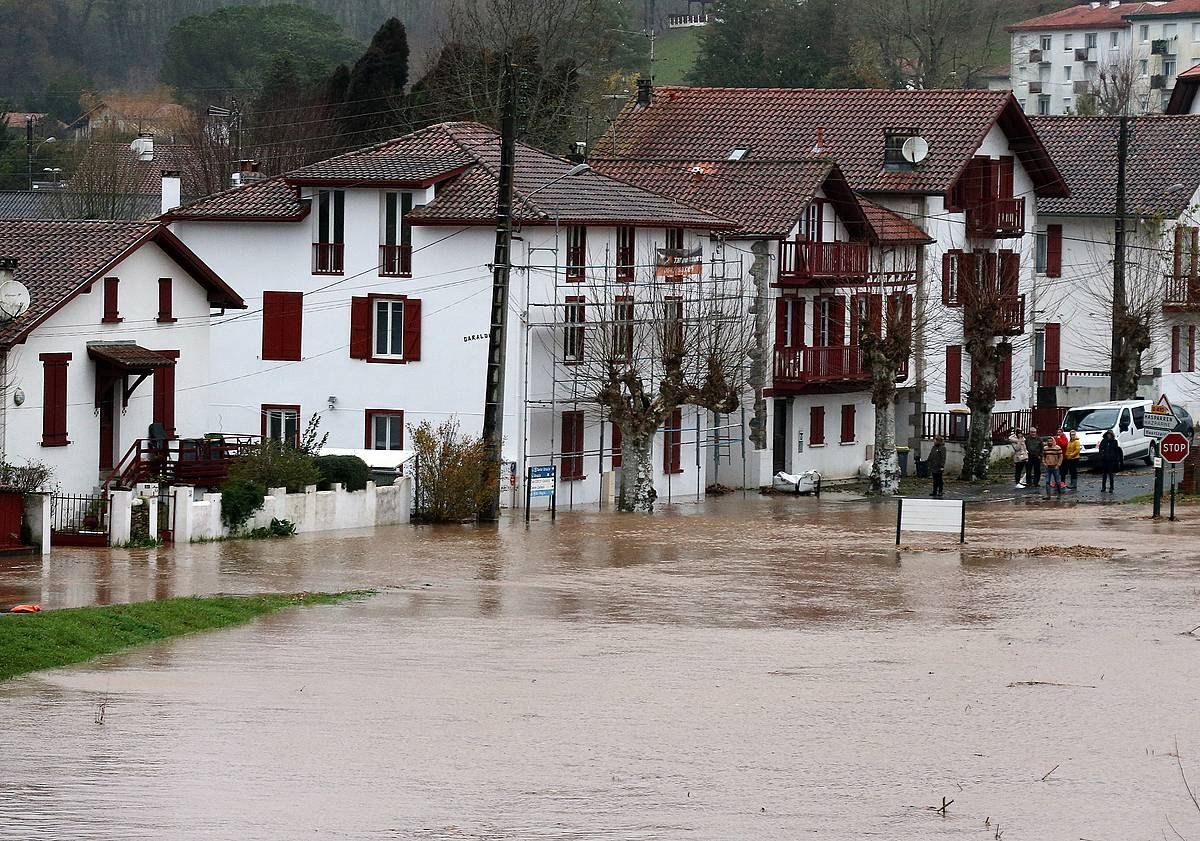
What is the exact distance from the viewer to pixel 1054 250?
70.7m

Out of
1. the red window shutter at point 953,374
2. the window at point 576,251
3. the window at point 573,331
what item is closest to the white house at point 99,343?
the window at point 573,331

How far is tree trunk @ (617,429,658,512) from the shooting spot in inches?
1818

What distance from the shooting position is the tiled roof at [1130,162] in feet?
229

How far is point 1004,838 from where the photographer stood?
15695 millimetres

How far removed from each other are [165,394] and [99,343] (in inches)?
97.4

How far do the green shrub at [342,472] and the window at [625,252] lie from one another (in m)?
10.3

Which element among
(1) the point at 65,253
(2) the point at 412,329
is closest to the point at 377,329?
(2) the point at 412,329

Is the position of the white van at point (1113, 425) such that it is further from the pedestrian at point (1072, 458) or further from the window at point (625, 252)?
the window at point (625, 252)

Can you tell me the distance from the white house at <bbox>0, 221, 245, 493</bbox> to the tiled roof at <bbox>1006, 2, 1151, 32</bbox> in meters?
115

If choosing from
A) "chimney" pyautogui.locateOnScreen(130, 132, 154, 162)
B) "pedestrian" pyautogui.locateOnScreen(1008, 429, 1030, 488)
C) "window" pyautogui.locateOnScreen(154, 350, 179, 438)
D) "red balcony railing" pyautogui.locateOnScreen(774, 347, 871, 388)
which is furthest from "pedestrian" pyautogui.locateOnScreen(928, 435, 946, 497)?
"chimney" pyautogui.locateOnScreen(130, 132, 154, 162)

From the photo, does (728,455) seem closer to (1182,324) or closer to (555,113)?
(1182,324)

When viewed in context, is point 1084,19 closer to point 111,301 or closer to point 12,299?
point 111,301

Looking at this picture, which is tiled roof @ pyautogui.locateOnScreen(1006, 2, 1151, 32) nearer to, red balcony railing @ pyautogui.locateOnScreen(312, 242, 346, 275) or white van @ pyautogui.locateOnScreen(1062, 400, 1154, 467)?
white van @ pyautogui.locateOnScreen(1062, 400, 1154, 467)

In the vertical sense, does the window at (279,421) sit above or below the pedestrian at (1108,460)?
above
